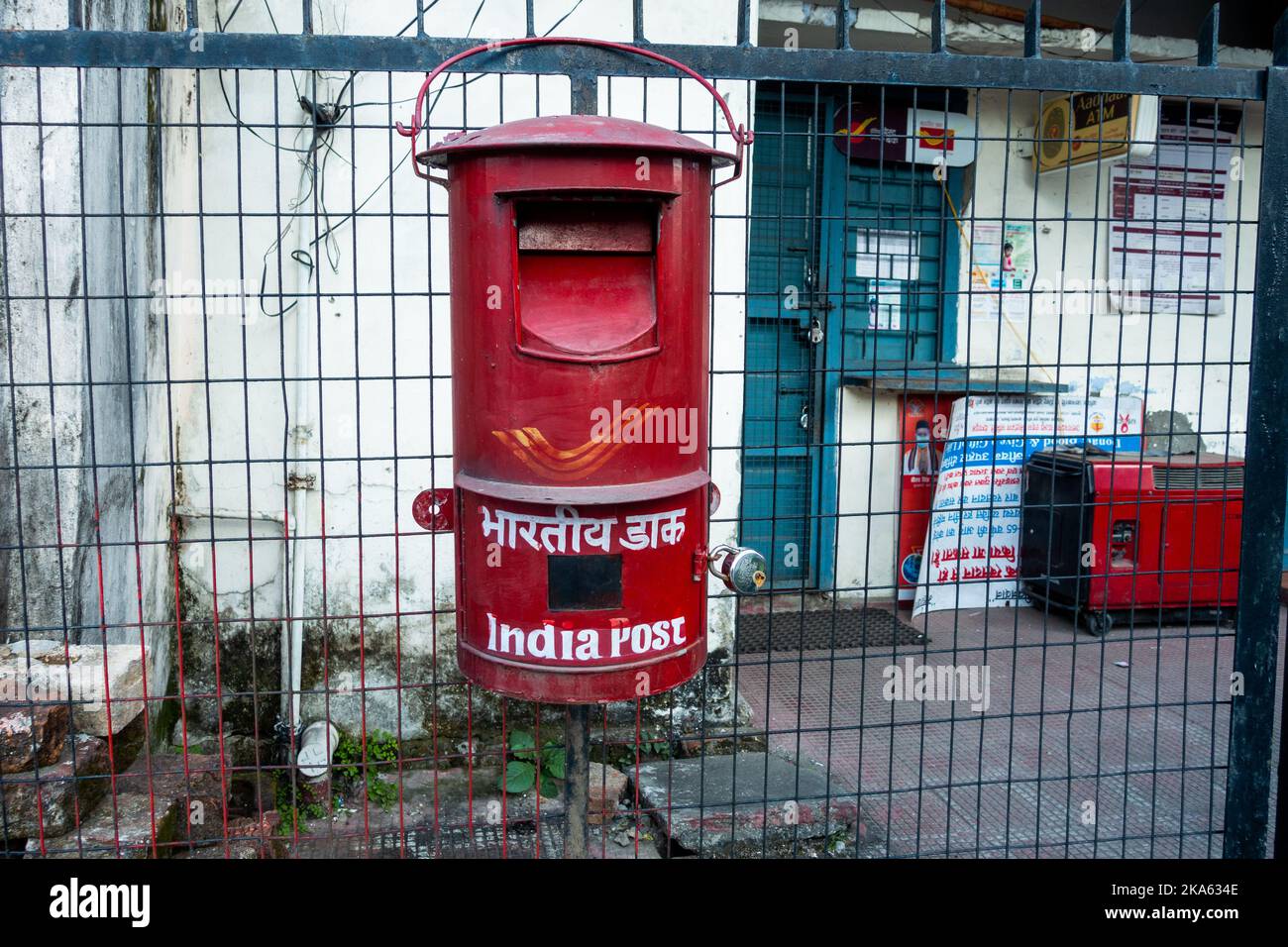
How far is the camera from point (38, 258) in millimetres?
3541

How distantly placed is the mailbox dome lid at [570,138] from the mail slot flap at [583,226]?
13cm

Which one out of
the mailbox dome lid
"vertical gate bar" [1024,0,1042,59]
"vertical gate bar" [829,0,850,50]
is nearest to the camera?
the mailbox dome lid

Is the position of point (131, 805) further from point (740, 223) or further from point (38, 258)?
point (740, 223)

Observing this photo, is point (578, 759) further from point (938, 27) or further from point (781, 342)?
point (781, 342)

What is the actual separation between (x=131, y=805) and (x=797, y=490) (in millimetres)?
4279

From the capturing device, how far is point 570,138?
2037 millimetres

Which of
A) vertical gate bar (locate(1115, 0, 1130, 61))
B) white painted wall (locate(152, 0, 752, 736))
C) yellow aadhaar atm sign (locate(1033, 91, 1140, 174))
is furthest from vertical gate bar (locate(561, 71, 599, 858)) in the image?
yellow aadhaar atm sign (locate(1033, 91, 1140, 174))

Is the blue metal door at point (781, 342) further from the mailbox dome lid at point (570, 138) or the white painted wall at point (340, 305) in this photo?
the mailbox dome lid at point (570, 138)

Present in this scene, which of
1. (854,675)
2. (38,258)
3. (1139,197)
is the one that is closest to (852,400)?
(854,675)

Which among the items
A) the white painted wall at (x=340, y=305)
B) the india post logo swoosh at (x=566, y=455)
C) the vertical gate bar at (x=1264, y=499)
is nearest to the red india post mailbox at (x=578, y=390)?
the india post logo swoosh at (x=566, y=455)

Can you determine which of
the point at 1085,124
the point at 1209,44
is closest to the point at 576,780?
the point at 1209,44

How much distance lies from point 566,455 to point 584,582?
0.27 meters

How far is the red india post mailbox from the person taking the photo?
2.12 meters

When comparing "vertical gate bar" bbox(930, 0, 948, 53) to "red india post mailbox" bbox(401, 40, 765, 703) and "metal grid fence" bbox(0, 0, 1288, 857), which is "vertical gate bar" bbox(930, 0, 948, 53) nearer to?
"metal grid fence" bbox(0, 0, 1288, 857)
